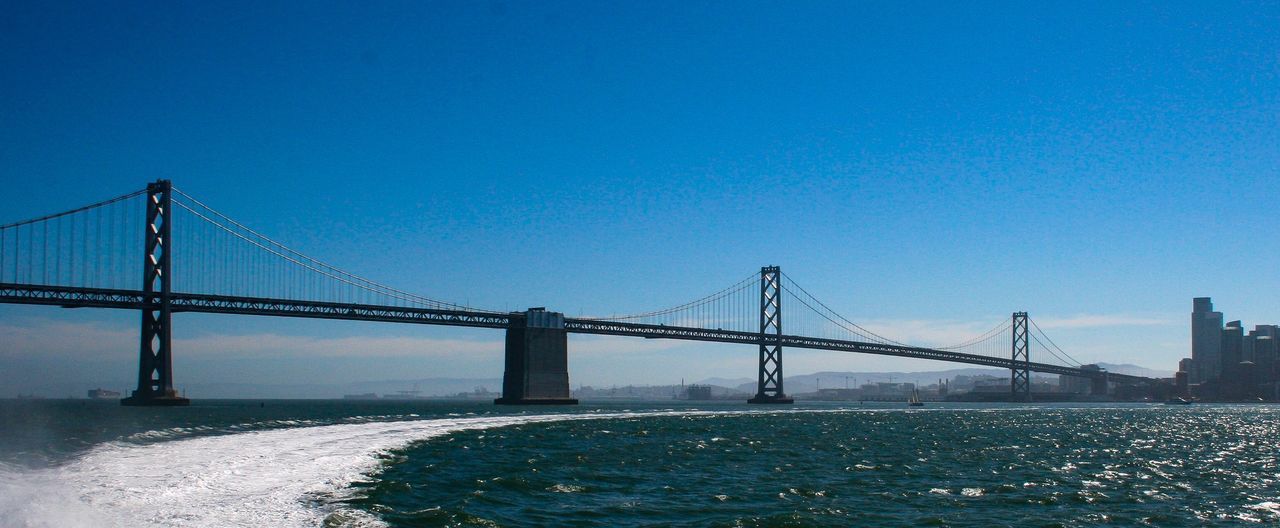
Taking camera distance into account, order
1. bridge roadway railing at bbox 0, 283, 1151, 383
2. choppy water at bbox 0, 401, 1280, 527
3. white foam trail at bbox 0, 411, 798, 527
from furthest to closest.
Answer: bridge roadway railing at bbox 0, 283, 1151, 383
choppy water at bbox 0, 401, 1280, 527
white foam trail at bbox 0, 411, 798, 527

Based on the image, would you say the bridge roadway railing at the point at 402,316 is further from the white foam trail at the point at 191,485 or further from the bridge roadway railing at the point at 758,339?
the white foam trail at the point at 191,485

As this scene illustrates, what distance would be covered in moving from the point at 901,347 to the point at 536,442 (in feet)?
364

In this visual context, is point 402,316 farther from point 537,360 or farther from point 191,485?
point 191,485

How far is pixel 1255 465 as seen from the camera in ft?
99.2

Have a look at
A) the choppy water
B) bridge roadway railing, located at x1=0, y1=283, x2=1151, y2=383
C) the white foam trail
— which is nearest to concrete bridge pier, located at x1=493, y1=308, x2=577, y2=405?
bridge roadway railing, located at x1=0, y1=283, x2=1151, y2=383

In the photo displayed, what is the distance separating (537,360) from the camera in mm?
92312

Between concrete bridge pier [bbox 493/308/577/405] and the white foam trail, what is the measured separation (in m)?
64.1

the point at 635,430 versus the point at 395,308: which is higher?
the point at 395,308

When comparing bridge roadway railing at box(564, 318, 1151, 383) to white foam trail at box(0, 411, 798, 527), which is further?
bridge roadway railing at box(564, 318, 1151, 383)

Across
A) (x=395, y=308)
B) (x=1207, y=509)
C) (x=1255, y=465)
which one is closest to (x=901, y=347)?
(x=395, y=308)

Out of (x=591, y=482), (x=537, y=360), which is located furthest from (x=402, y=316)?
(x=591, y=482)

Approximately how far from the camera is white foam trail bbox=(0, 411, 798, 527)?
14234mm

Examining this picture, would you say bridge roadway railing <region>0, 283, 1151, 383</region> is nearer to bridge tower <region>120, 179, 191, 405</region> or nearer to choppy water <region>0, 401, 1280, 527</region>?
bridge tower <region>120, 179, 191, 405</region>

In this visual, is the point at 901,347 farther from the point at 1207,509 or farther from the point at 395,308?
the point at 1207,509
